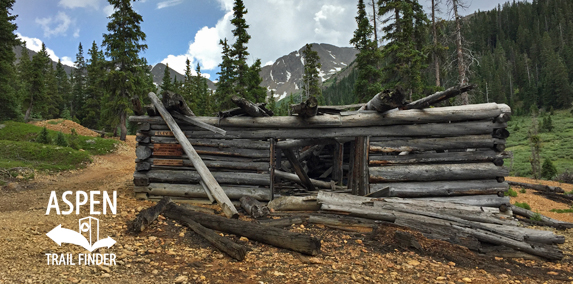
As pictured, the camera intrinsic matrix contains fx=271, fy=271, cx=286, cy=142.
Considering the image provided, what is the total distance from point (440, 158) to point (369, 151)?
6.13 ft

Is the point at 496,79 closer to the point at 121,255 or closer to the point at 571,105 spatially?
the point at 571,105

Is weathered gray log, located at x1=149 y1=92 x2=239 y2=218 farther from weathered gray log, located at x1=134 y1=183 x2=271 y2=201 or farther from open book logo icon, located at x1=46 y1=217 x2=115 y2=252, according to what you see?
open book logo icon, located at x1=46 y1=217 x2=115 y2=252

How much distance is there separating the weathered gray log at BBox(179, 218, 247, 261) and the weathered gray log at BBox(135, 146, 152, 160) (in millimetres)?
3232

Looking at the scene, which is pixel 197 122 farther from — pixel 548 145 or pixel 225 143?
pixel 548 145

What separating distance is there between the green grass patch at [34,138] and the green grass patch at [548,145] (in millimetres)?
31360

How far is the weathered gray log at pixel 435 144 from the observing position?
7184 mm

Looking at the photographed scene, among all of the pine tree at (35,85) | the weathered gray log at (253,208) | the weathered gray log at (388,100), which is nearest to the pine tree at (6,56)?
the pine tree at (35,85)

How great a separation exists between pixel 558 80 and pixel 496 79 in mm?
10821

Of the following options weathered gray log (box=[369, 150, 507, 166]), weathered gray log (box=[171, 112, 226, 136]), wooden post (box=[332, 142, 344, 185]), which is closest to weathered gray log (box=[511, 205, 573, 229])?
weathered gray log (box=[369, 150, 507, 166])

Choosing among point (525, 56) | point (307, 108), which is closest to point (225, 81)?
point (307, 108)

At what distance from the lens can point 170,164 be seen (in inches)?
321

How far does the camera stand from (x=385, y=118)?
287 inches

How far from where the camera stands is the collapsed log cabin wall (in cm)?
716

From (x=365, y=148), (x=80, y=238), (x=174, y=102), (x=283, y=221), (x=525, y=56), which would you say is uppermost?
(x=525, y=56)
